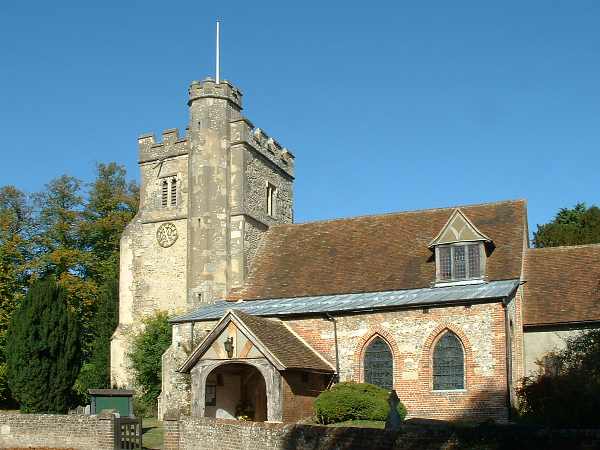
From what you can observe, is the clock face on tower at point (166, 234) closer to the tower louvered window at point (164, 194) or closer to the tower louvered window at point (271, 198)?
the tower louvered window at point (164, 194)

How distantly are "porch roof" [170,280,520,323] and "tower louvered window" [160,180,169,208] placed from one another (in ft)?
22.2

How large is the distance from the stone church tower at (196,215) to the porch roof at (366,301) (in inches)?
124

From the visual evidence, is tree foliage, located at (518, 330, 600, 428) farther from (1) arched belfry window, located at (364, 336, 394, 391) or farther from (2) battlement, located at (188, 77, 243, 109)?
(2) battlement, located at (188, 77, 243, 109)

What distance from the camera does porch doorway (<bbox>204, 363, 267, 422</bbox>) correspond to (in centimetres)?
2803

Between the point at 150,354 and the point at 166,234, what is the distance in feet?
18.0

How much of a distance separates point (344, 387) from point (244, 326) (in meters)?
3.77

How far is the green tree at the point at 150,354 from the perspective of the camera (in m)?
35.8

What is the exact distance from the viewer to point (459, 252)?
97.1ft

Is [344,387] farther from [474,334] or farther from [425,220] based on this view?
[425,220]

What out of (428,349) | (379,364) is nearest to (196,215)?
(379,364)

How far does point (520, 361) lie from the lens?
28.6 metres

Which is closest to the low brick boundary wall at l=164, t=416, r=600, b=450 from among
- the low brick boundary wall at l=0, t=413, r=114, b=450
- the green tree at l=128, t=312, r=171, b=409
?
the low brick boundary wall at l=0, t=413, r=114, b=450

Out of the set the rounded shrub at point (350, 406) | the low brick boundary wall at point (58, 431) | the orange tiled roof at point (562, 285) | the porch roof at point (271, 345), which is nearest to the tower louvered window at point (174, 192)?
the porch roof at point (271, 345)

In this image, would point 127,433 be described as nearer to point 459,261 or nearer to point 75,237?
point 459,261
